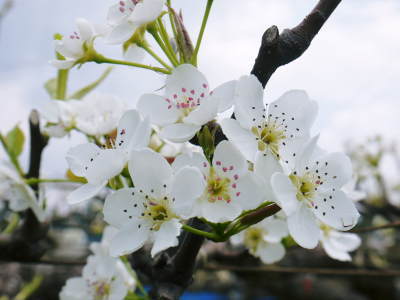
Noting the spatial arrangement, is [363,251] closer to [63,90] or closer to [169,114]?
[63,90]

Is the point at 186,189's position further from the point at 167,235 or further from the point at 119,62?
the point at 119,62

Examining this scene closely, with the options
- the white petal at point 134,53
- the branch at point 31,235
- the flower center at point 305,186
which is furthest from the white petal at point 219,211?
the branch at point 31,235

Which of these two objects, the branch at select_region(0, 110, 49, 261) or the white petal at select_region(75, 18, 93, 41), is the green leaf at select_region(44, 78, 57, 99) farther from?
the white petal at select_region(75, 18, 93, 41)

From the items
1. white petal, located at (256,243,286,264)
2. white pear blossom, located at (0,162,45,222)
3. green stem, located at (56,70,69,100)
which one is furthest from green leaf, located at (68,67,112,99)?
white petal, located at (256,243,286,264)

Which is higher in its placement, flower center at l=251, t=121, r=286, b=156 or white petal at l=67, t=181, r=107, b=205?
flower center at l=251, t=121, r=286, b=156

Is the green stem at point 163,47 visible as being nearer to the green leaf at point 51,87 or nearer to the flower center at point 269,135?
the flower center at point 269,135
